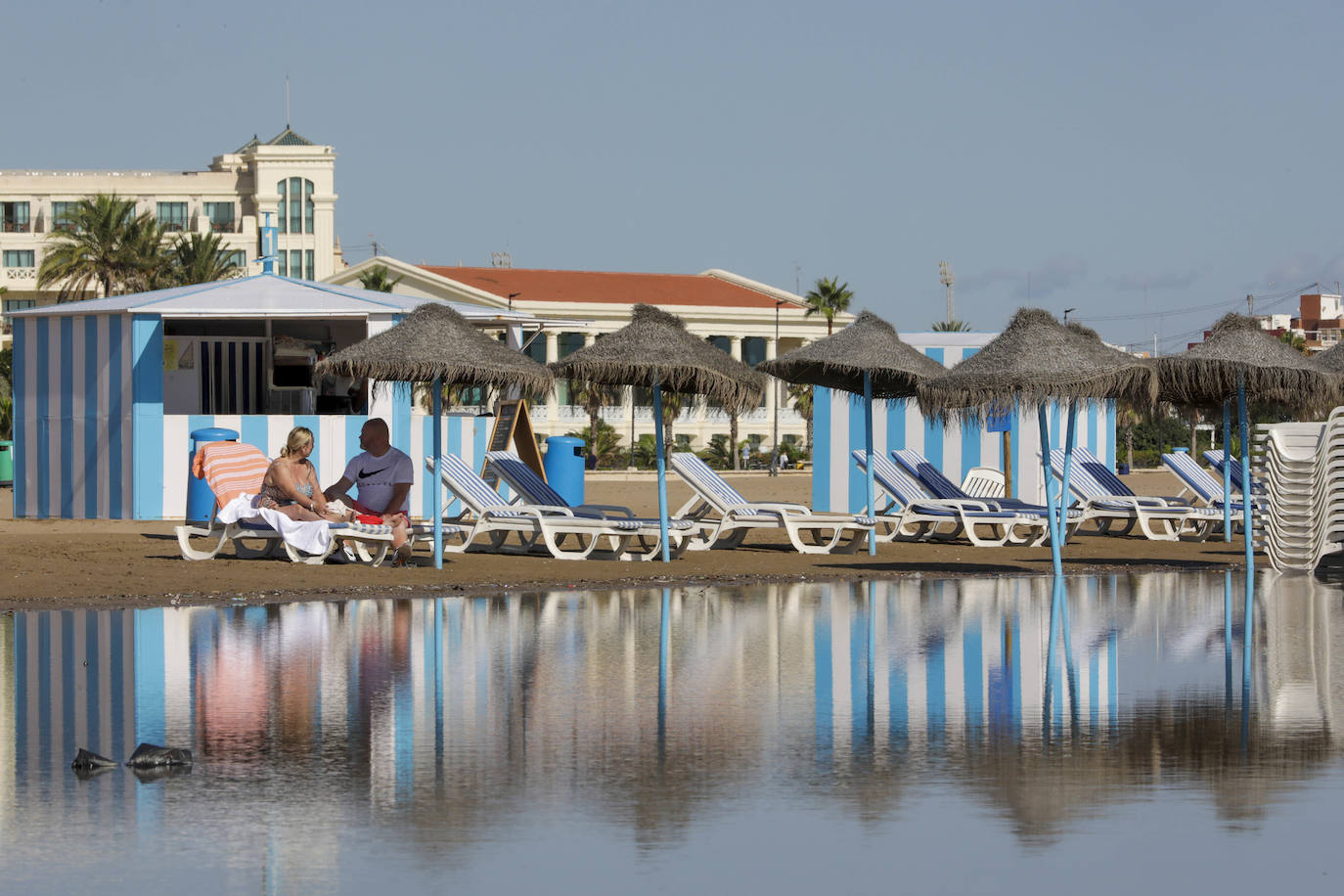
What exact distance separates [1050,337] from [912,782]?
960 centimetres

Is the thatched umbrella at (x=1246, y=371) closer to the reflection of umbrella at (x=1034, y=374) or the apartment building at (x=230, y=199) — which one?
the reflection of umbrella at (x=1034, y=374)

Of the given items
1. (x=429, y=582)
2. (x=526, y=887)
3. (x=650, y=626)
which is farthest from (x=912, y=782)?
(x=429, y=582)

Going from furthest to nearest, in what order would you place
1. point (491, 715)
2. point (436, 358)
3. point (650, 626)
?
point (436, 358) → point (650, 626) → point (491, 715)

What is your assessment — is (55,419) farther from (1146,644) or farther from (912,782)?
(912,782)

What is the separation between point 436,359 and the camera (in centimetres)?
1476

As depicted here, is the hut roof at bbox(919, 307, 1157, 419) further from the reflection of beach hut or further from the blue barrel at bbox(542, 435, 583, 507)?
the blue barrel at bbox(542, 435, 583, 507)

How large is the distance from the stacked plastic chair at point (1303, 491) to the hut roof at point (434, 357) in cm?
653

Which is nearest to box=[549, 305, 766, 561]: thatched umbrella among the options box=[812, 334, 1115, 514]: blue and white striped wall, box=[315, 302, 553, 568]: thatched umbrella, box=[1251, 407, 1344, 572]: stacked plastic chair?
box=[315, 302, 553, 568]: thatched umbrella

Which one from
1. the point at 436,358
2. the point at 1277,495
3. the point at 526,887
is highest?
the point at 436,358

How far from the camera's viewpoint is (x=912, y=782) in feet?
20.0

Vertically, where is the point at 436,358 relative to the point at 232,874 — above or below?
above

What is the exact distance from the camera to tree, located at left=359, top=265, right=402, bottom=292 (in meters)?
76.9

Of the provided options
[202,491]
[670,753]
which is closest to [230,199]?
[202,491]

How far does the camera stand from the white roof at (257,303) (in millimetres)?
20719
